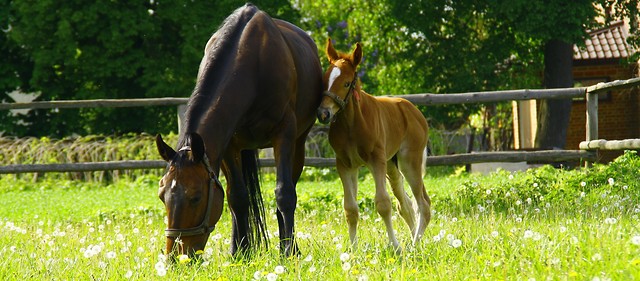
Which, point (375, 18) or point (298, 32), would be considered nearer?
point (298, 32)

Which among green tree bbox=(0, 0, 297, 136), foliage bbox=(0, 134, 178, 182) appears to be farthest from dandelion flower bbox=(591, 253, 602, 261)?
green tree bbox=(0, 0, 297, 136)

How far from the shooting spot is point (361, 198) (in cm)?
912

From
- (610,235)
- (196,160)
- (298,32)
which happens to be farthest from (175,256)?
(298,32)

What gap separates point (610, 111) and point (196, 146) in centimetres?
2066

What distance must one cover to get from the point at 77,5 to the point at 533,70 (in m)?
11.7

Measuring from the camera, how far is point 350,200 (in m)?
5.86

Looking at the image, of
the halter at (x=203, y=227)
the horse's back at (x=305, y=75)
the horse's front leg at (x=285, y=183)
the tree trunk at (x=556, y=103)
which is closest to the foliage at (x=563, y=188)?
the horse's back at (x=305, y=75)

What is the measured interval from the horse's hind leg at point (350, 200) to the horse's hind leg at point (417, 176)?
579 mm

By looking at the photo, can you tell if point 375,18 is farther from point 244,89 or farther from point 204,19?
point 244,89

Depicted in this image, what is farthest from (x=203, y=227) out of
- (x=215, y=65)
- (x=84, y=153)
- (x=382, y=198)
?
(x=84, y=153)

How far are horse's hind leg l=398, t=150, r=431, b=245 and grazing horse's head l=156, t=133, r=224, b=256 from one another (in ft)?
6.96

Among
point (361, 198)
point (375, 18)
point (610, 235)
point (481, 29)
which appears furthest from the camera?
point (375, 18)

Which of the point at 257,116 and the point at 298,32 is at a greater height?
the point at 298,32

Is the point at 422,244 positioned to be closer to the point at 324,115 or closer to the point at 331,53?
the point at 324,115
